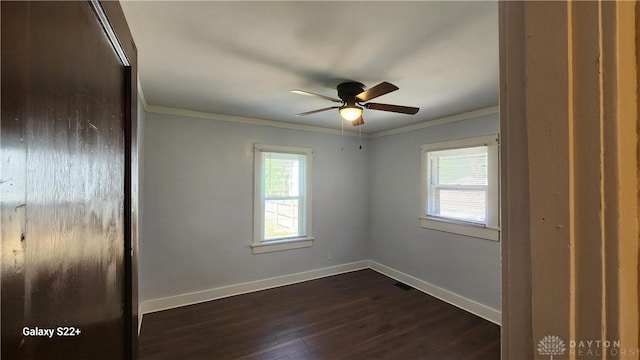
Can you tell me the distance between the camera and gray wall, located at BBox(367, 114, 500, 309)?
3.14m

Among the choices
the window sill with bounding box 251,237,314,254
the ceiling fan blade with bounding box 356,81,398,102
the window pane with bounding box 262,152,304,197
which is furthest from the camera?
the window pane with bounding box 262,152,304,197

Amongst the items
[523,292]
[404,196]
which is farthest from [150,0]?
[404,196]

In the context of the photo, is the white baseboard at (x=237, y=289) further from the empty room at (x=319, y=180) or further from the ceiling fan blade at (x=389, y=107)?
the ceiling fan blade at (x=389, y=107)

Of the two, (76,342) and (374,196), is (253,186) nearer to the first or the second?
(374,196)

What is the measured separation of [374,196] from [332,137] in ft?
4.22

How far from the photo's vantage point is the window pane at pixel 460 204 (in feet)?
10.6

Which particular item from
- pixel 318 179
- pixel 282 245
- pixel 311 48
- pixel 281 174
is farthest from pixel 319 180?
pixel 311 48

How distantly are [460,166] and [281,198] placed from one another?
99.0 inches

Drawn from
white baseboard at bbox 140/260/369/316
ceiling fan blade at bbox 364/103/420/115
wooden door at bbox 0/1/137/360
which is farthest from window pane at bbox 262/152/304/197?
wooden door at bbox 0/1/137/360

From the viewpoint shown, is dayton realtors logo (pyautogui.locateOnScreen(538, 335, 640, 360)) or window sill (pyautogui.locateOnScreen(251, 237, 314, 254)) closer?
dayton realtors logo (pyautogui.locateOnScreen(538, 335, 640, 360))

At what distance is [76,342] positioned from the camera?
1.67 ft

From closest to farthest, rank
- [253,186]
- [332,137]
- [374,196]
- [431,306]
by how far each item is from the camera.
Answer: [431,306], [253,186], [332,137], [374,196]

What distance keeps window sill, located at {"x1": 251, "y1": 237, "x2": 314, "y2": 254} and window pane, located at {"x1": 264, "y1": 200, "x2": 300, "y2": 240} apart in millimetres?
106

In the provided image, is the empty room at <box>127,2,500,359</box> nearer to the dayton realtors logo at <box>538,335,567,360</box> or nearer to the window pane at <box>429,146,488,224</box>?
the window pane at <box>429,146,488,224</box>
